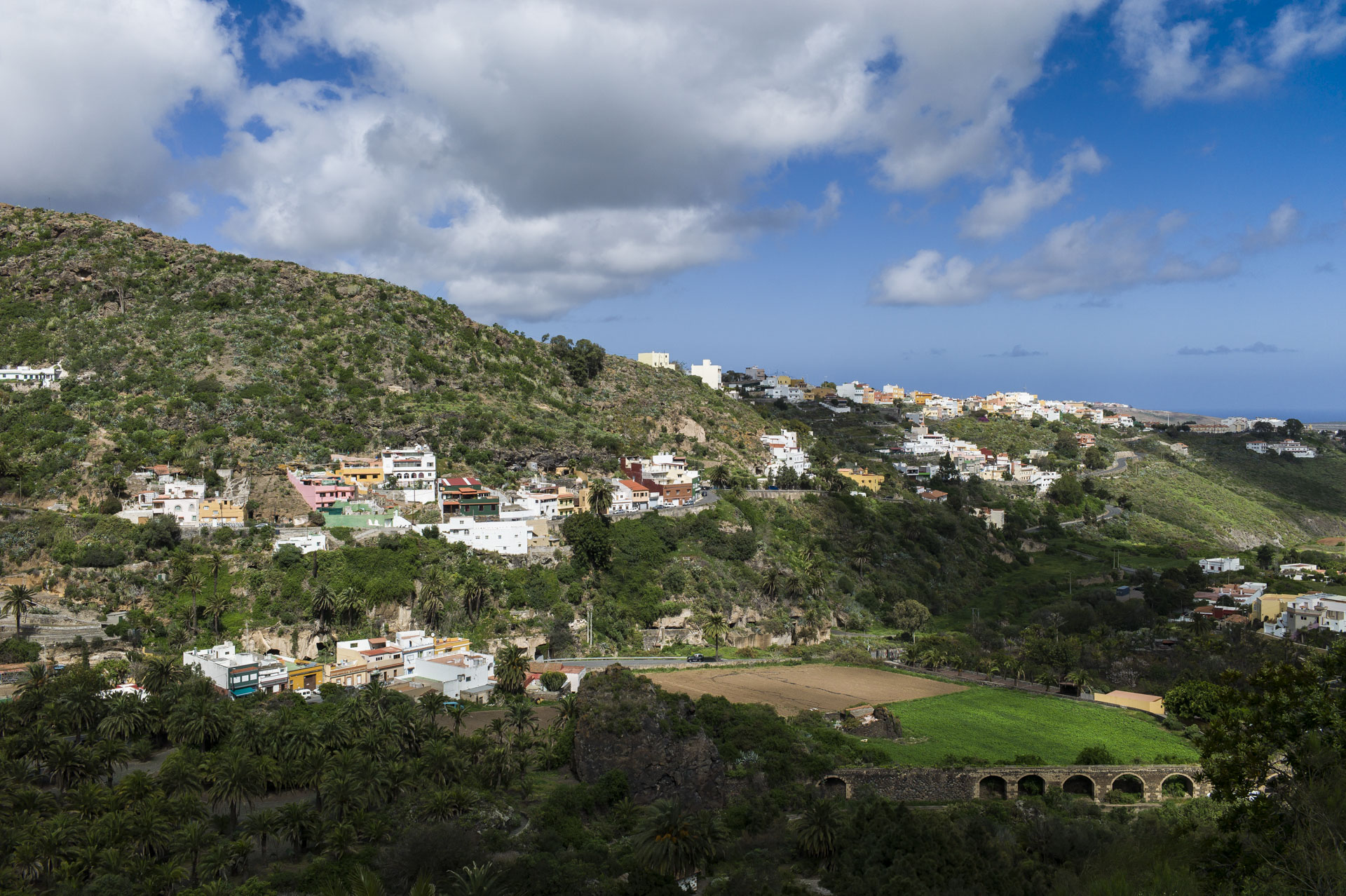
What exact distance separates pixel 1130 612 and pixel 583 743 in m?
43.4

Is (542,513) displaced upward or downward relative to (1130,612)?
upward

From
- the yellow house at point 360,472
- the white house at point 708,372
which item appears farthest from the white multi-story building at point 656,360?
the yellow house at point 360,472

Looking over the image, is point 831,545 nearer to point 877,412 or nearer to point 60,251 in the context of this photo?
point 877,412

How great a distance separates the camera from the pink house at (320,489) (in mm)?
60875

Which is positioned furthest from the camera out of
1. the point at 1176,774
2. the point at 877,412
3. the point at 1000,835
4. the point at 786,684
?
the point at 877,412

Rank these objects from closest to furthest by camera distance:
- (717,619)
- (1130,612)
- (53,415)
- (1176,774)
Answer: (1176,774)
(717,619)
(1130,612)
(53,415)

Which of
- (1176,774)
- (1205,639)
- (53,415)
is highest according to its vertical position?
(53,415)

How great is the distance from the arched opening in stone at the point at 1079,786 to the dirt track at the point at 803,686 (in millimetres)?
11235

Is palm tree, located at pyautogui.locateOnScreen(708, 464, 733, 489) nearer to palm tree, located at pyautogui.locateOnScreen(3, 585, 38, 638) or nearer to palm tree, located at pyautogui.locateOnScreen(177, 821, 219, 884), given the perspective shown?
palm tree, located at pyautogui.locateOnScreen(3, 585, 38, 638)

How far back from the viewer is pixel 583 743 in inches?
1441

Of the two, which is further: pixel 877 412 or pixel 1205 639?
pixel 877 412

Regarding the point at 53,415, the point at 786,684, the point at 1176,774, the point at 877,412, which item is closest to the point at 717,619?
the point at 786,684

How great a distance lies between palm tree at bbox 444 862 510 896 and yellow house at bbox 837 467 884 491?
70.2 metres

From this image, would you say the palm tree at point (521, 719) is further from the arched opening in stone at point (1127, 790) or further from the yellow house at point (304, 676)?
the arched opening in stone at point (1127, 790)
